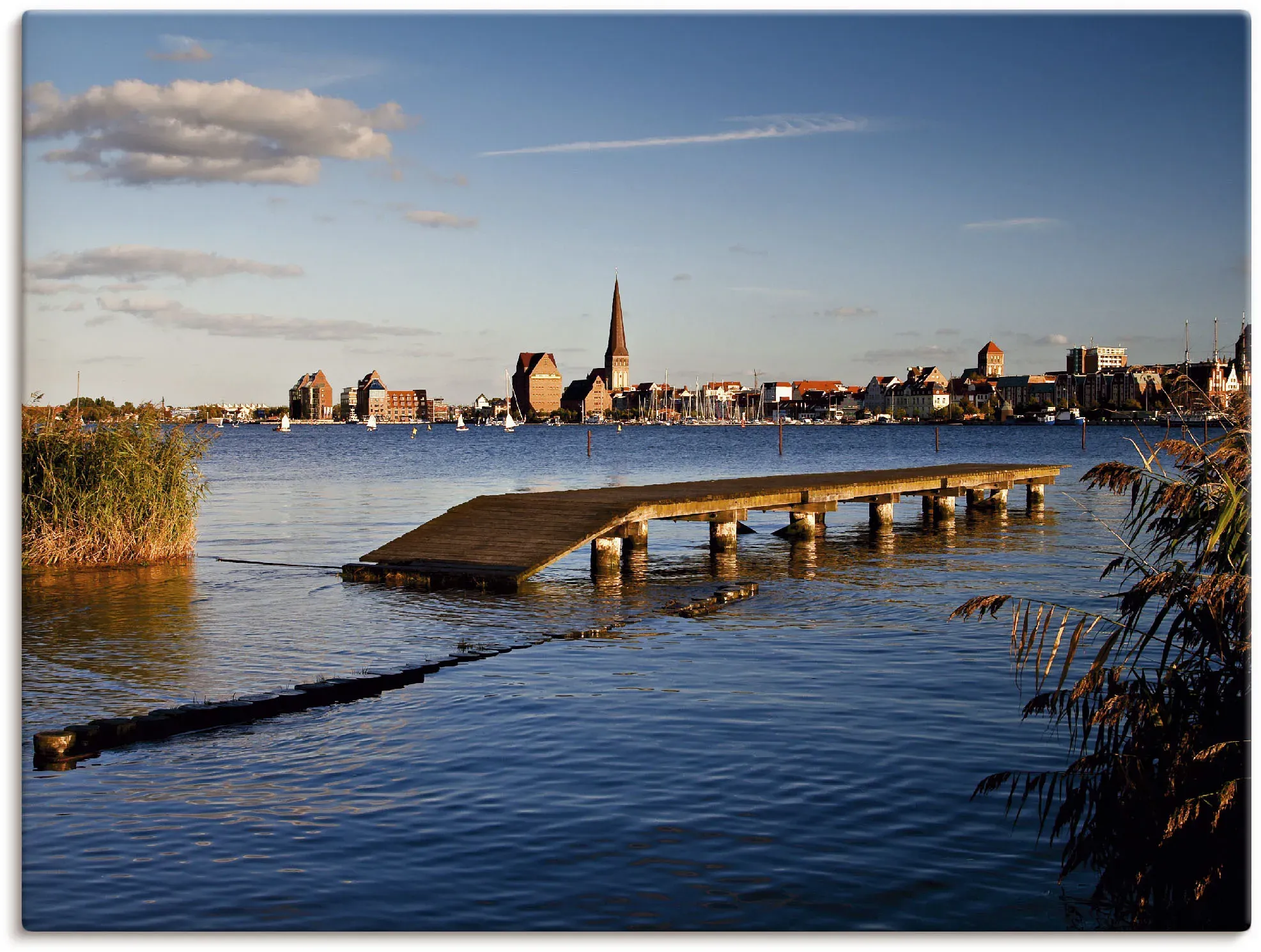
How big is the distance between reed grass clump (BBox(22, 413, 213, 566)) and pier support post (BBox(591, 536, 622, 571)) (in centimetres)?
745

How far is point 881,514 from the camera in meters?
31.5

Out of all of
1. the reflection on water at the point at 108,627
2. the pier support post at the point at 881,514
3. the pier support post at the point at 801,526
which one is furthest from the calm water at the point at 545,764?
the pier support post at the point at 881,514

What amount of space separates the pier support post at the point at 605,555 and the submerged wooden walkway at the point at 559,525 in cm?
2

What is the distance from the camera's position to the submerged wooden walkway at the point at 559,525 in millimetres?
20047

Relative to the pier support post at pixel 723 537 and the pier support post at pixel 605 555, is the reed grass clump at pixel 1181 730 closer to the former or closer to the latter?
the pier support post at pixel 605 555

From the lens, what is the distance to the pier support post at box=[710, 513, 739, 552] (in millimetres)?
25578

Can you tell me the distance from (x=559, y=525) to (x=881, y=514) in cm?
1254

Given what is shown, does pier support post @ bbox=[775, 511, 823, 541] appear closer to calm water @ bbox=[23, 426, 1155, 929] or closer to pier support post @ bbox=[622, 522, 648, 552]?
pier support post @ bbox=[622, 522, 648, 552]

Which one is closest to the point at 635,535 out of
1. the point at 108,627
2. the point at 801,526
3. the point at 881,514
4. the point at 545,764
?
the point at 801,526

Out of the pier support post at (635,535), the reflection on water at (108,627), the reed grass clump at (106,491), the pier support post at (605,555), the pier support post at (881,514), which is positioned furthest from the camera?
the pier support post at (881,514)

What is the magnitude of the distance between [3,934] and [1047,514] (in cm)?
3489

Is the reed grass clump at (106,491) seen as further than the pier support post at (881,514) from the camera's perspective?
No

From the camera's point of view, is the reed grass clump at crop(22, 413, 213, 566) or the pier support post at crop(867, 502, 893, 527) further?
the pier support post at crop(867, 502, 893, 527)

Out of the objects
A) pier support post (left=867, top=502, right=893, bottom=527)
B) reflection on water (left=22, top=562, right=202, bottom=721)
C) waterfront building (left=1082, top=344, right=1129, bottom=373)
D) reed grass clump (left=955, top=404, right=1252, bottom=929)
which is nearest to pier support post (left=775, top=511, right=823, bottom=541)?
pier support post (left=867, top=502, right=893, bottom=527)
